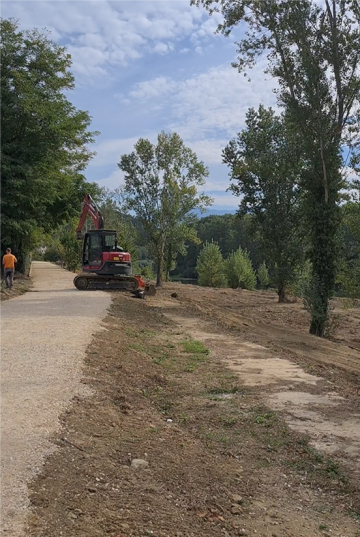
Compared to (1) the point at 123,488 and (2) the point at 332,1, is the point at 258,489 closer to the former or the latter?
(1) the point at 123,488

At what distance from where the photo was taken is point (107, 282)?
75.2 feet

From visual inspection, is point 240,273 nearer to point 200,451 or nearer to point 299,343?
point 299,343

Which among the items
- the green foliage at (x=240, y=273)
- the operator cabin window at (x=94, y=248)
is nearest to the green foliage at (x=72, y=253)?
the green foliage at (x=240, y=273)

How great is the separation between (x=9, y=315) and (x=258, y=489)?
11.1 metres

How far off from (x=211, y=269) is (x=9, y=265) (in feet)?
89.5

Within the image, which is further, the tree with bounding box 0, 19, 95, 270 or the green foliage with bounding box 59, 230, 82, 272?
the green foliage with bounding box 59, 230, 82, 272

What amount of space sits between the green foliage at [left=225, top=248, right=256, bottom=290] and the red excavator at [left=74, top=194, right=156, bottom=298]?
23844mm

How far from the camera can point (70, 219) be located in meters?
32.7

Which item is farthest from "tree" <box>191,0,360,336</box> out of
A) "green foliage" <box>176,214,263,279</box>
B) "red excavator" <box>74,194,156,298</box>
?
"green foliage" <box>176,214,263,279</box>

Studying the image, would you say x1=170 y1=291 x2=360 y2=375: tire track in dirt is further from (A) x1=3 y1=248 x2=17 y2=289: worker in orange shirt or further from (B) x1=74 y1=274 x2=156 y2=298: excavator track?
(A) x1=3 y1=248 x2=17 y2=289: worker in orange shirt

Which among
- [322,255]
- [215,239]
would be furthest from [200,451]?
[215,239]

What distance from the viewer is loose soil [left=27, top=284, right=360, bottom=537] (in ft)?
13.3

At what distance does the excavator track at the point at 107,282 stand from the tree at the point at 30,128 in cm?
482

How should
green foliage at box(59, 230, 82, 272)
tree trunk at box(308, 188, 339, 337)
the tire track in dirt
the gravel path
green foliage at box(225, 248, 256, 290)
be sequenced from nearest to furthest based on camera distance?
1. the gravel path
2. the tire track in dirt
3. tree trunk at box(308, 188, 339, 337)
4. green foliage at box(59, 230, 82, 272)
5. green foliage at box(225, 248, 256, 290)
